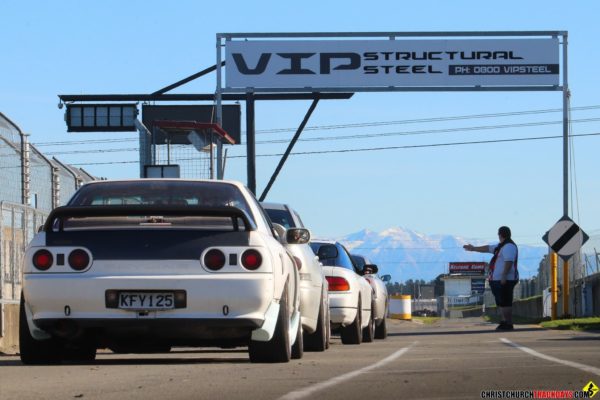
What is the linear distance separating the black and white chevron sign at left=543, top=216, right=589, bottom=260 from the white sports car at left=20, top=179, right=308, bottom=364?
1844 centimetres

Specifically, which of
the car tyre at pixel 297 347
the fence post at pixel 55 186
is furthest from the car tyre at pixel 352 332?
the car tyre at pixel 297 347

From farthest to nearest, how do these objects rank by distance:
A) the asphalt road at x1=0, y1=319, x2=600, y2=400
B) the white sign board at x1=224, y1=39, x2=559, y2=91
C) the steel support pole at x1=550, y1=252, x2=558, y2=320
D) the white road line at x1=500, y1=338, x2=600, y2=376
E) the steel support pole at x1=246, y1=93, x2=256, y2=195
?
the steel support pole at x1=246, y1=93, x2=256, y2=195 → the white sign board at x1=224, y1=39, x2=559, y2=91 → the steel support pole at x1=550, y1=252, x2=558, y2=320 → the white road line at x1=500, y1=338, x2=600, y2=376 → the asphalt road at x1=0, y1=319, x2=600, y2=400

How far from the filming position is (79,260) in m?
10.4

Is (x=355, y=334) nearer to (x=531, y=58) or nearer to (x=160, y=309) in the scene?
(x=160, y=309)

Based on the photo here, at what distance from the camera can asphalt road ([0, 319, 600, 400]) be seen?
7.96m

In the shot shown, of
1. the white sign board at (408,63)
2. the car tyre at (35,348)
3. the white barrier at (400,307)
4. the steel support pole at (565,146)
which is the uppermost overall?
the white sign board at (408,63)

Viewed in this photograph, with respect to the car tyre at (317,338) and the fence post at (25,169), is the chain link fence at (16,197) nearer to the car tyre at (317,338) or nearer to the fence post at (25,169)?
the fence post at (25,169)

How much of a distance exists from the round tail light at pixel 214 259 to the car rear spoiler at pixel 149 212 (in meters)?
0.26

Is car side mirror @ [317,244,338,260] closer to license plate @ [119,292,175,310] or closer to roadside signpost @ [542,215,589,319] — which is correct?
license plate @ [119,292,175,310]

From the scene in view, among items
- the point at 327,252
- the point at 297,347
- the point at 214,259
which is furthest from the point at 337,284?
the point at 214,259

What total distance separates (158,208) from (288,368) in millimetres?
1528

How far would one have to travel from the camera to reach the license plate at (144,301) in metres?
10.4

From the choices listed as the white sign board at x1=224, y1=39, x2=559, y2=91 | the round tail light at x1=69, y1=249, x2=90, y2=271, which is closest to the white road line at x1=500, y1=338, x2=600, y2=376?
the round tail light at x1=69, y1=249, x2=90, y2=271

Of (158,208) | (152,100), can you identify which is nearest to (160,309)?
(158,208)
